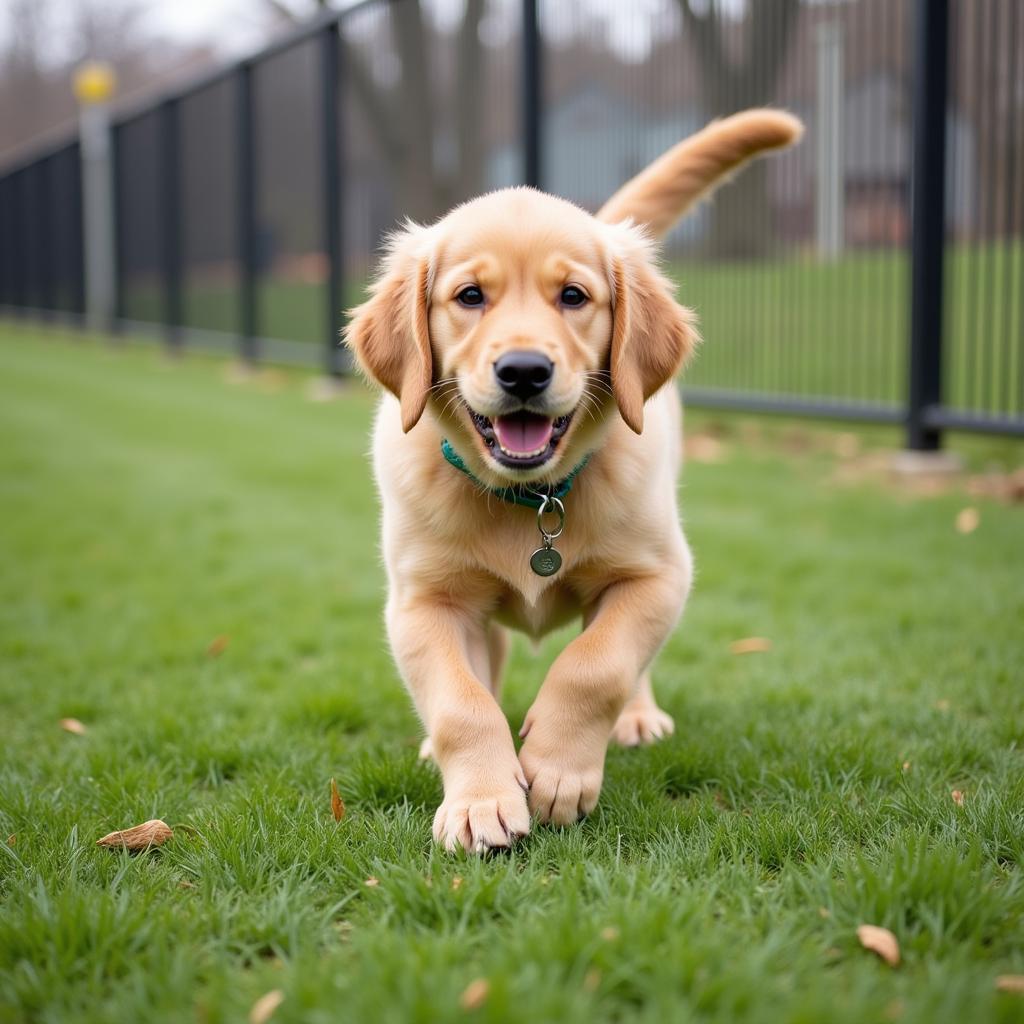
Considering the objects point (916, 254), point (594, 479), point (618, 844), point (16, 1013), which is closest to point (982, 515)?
point (916, 254)

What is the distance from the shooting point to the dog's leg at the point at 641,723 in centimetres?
324

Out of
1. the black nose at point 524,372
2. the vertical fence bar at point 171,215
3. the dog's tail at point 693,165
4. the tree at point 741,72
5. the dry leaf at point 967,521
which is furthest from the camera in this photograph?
the vertical fence bar at point 171,215

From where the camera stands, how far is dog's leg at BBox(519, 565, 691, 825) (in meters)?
2.53

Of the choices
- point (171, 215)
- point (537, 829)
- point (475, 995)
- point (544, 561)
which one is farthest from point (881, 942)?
point (171, 215)

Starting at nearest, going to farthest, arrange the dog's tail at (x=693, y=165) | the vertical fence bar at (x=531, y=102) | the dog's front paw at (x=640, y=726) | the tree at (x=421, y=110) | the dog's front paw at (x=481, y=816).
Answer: the dog's front paw at (x=481, y=816), the dog's front paw at (x=640, y=726), the dog's tail at (x=693, y=165), the vertical fence bar at (x=531, y=102), the tree at (x=421, y=110)

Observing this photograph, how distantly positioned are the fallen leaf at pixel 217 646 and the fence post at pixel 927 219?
159 inches

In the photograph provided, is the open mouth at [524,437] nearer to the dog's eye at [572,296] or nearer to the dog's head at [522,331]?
the dog's head at [522,331]

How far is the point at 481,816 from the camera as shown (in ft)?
7.87

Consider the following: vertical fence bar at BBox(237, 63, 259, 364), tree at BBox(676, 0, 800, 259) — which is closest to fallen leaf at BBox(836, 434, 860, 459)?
tree at BBox(676, 0, 800, 259)

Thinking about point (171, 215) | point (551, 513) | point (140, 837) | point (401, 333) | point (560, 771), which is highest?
point (171, 215)

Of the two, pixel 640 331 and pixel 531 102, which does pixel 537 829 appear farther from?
pixel 531 102

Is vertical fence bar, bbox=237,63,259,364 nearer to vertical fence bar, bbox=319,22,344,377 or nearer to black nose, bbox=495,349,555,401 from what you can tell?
vertical fence bar, bbox=319,22,344,377

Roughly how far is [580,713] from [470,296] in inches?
39.6

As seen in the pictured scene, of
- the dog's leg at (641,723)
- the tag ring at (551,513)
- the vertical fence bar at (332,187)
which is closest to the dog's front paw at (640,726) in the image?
the dog's leg at (641,723)
